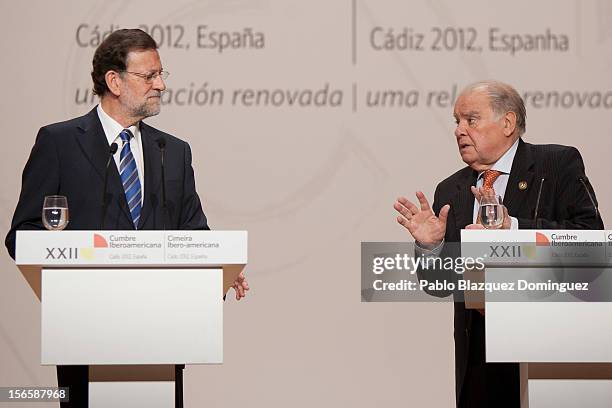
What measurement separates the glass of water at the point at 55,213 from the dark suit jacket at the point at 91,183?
269 mm

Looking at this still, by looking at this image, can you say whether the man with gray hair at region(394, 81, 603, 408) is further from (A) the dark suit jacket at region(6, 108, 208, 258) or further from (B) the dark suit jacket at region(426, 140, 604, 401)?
(A) the dark suit jacket at region(6, 108, 208, 258)

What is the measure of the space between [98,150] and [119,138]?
10 cm

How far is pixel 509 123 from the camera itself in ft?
14.1

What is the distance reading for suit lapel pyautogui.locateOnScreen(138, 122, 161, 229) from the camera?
12.5 feet

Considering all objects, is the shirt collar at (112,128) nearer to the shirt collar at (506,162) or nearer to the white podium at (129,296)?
the white podium at (129,296)

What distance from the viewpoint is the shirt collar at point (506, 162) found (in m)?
4.22

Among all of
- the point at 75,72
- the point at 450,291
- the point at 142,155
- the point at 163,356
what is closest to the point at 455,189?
the point at 450,291

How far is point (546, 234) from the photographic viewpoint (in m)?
3.27

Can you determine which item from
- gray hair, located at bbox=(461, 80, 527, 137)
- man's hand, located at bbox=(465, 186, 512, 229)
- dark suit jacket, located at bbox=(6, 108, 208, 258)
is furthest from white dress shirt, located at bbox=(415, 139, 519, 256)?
dark suit jacket, located at bbox=(6, 108, 208, 258)

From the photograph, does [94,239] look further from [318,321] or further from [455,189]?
[318,321]

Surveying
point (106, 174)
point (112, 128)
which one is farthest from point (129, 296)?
point (112, 128)

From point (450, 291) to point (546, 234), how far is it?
1.06 meters

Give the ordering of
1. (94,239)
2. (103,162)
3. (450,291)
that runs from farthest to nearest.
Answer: (450,291)
(103,162)
(94,239)

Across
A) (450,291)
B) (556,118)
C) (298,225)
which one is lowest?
(450,291)
